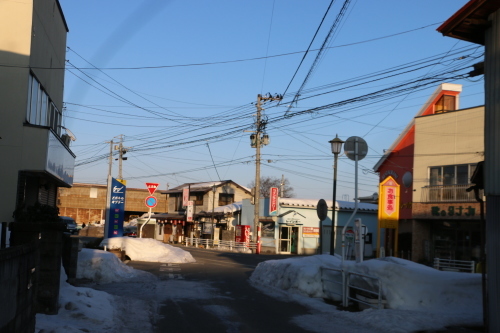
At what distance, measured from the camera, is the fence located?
1157 centimetres

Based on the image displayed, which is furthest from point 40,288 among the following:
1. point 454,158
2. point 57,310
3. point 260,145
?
point 260,145

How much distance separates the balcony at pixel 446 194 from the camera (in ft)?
92.8

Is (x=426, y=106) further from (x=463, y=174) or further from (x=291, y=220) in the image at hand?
(x=291, y=220)

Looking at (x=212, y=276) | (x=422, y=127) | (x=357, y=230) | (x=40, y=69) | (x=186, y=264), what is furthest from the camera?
(x=422, y=127)

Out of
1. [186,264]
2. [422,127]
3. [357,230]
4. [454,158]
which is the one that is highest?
[422,127]

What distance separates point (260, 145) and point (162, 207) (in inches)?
1731

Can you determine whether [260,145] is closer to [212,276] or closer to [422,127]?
[422,127]

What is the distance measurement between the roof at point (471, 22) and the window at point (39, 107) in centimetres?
1085

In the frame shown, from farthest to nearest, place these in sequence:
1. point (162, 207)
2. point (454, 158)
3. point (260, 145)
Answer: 1. point (162, 207)
2. point (260, 145)
3. point (454, 158)

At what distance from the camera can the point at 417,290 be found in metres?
11.1

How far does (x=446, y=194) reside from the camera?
29.5 meters

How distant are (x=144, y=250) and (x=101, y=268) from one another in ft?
30.2

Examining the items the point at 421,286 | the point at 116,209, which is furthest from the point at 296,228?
the point at 421,286

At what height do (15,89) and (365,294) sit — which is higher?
(15,89)
